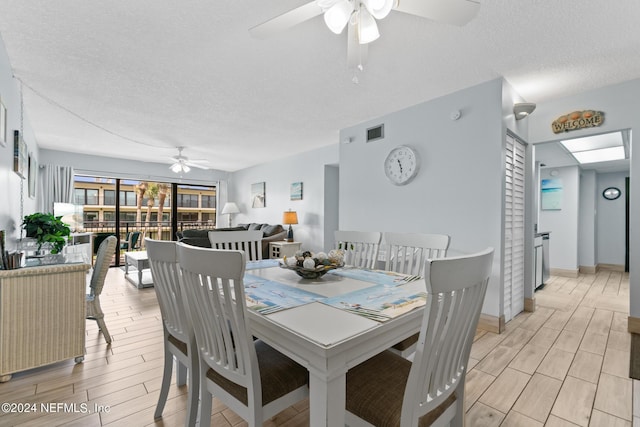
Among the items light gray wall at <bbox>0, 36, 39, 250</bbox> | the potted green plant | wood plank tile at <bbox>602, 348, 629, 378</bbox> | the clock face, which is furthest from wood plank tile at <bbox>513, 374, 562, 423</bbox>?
light gray wall at <bbox>0, 36, 39, 250</bbox>

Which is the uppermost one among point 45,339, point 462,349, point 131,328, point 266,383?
point 462,349

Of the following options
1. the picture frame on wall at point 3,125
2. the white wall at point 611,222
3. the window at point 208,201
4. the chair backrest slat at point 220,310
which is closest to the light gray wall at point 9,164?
the picture frame on wall at point 3,125

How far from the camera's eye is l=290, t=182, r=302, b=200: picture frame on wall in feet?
19.1

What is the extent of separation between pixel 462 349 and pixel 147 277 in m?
4.93

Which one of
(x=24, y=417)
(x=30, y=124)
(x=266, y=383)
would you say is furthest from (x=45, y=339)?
(x=30, y=124)

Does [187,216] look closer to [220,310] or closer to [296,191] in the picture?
[296,191]

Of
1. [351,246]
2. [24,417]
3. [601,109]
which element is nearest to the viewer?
[24,417]

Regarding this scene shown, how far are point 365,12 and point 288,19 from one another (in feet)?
1.28

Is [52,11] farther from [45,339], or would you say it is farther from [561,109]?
[561,109]

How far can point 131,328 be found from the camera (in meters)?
2.72

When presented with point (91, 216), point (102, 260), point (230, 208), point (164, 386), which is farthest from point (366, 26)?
point (91, 216)

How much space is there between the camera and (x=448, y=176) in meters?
2.99

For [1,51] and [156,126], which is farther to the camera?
[156,126]

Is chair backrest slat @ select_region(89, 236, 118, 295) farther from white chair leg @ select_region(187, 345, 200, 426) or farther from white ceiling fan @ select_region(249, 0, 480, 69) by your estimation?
white ceiling fan @ select_region(249, 0, 480, 69)
